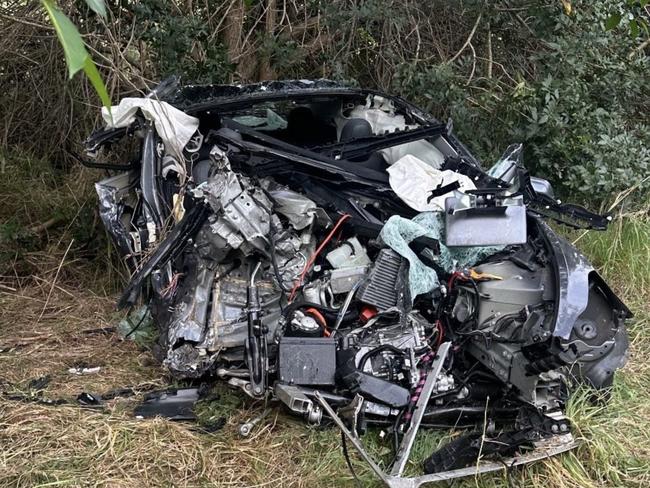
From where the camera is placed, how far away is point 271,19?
5.53m

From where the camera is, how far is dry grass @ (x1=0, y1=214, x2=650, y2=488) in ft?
8.79

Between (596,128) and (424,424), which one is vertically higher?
(596,128)

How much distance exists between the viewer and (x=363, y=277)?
3.27m

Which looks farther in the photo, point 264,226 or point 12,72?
point 12,72

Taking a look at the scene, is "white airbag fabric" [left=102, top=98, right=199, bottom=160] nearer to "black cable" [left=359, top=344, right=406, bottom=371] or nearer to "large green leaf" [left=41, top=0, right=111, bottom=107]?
"black cable" [left=359, top=344, right=406, bottom=371]

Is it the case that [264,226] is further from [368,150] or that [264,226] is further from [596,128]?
[596,128]

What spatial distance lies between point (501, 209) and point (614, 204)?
1896 millimetres

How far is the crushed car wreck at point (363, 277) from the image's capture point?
281 centimetres

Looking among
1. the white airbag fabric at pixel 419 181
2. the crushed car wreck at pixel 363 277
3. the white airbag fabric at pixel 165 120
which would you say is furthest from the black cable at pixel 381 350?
the white airbag fabric at pixel 165 120

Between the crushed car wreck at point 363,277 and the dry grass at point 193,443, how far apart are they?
0.16m

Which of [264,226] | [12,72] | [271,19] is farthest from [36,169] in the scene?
[264,226]

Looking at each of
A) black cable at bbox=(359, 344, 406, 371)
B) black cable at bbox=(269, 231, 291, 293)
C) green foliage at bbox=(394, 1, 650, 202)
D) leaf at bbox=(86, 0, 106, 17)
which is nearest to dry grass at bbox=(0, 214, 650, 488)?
black cable at bbox=(359, 344, 406, 371)

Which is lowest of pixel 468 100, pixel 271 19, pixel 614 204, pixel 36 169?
pixel 36 169

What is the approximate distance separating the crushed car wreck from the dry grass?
16 cm
